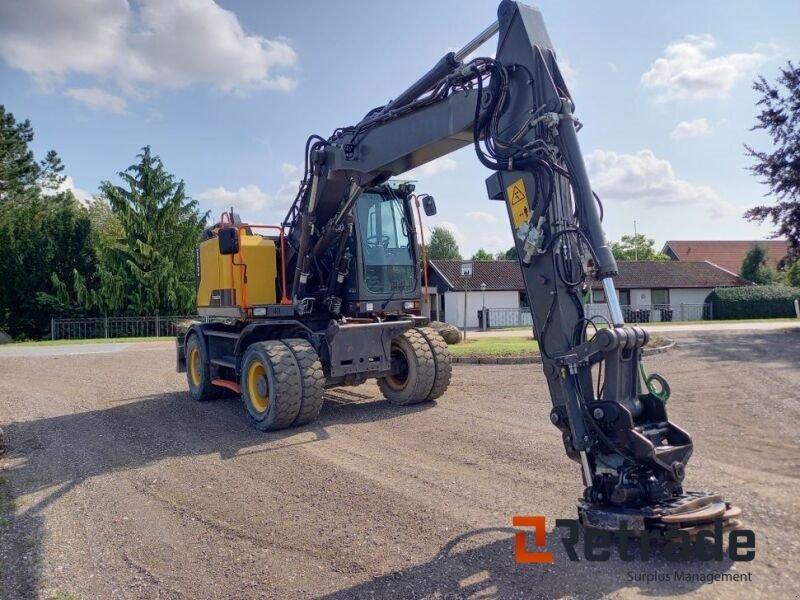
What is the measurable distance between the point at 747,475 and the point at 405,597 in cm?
363

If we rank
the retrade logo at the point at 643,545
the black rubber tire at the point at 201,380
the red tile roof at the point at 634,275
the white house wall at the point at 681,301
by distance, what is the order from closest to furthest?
→ the retrade logo at the point at 643,545 < the black rubber tire at the point at 201,380 < the red tile roof at the point at 634,275 < the white house wall at the point at 681,301

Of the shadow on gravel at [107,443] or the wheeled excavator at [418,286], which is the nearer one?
the wheeled excavator at [418,286]

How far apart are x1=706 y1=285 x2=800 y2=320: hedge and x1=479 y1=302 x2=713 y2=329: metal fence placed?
0.71 m

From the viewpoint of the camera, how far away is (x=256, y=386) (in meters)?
8.45

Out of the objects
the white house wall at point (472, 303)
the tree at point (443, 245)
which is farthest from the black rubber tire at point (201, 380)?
the tree at point (443, 245)

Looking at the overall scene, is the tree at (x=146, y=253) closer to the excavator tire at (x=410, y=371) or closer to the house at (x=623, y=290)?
the house at (x=623, y=290)

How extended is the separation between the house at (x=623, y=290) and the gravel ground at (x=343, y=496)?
82.3 feet

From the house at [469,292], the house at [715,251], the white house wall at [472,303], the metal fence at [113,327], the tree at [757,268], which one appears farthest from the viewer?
the house at [715,251]

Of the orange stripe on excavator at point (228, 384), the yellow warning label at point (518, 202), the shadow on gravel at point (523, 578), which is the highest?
the yellow warning label at point (518, 202)

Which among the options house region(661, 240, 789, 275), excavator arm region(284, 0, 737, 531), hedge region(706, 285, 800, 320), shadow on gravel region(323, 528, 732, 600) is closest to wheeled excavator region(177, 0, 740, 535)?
excavator arm region(284, 0, 737, 531)

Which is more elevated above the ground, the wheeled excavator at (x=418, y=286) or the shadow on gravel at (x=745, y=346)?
the wheeled excavator at (x=418, y=286)

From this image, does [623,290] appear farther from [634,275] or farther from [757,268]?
[757,268]

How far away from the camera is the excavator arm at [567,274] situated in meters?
3.92

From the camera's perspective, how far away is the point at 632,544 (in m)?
4.05
